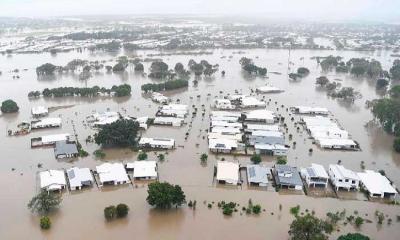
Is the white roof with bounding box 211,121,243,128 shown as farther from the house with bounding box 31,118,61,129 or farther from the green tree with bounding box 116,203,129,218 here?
the green tree with bounding box 116,203,129,218

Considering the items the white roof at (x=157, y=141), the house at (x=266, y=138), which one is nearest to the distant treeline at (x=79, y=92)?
the white roof at (x=157, y=141)

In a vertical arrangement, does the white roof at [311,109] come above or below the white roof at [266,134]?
above

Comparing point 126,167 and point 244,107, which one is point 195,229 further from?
point 244,107

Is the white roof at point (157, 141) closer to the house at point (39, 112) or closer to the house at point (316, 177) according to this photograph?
the house at point (316, 177)

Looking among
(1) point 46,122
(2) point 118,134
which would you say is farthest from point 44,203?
(1) point 46,122

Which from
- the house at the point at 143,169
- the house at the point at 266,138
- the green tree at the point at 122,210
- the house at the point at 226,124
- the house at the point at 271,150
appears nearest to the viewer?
the green tree at the point at 122,210

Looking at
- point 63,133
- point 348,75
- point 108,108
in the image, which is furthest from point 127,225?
point 348,75

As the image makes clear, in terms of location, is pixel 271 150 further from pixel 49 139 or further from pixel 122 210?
pixel 49 139
